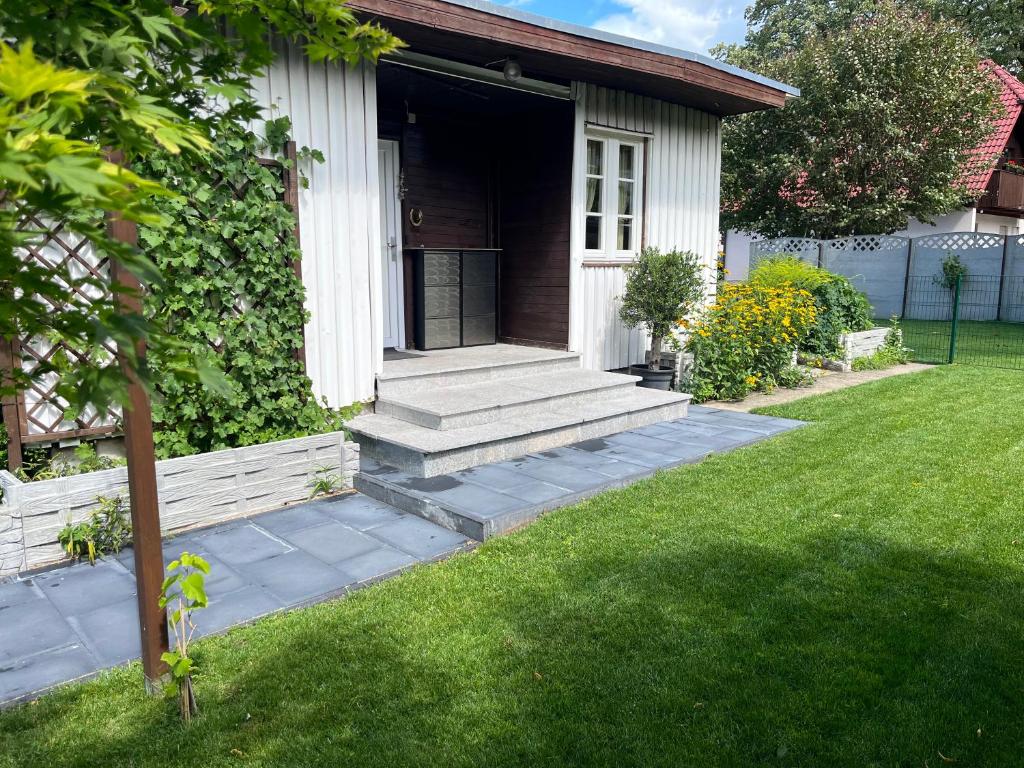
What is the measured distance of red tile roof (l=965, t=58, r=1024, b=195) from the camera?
58.3 ft

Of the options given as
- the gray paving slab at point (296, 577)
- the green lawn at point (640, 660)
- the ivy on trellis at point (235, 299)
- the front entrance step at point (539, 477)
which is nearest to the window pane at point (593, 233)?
the front entrance step at point (539, 477)

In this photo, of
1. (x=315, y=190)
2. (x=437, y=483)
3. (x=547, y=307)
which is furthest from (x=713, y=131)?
(x=437, y=483)

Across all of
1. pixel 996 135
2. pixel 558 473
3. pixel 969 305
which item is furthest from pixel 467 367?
pixel 996 135

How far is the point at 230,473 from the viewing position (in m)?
4.02

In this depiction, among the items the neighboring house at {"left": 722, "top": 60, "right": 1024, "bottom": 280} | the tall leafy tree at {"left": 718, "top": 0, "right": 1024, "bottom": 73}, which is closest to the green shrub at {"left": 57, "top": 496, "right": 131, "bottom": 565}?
the neighboring house at {"left": 722, "top": 60, "right": 1024, "bottom": 280}

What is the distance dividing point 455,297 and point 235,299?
3.03m

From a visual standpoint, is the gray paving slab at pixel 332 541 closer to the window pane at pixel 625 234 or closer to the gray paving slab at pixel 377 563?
the gray paving slab at pixel 377 563

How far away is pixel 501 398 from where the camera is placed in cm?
560

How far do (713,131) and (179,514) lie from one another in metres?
6.89

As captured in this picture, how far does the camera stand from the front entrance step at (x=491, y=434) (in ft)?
15.2

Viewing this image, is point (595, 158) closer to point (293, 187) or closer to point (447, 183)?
point (447, 183)

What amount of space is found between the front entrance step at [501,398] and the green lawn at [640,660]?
4.61ft

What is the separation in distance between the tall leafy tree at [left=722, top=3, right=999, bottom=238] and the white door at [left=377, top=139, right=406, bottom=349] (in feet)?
42.1

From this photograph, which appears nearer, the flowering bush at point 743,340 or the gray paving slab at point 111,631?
the gray paving slab at point 111,631
